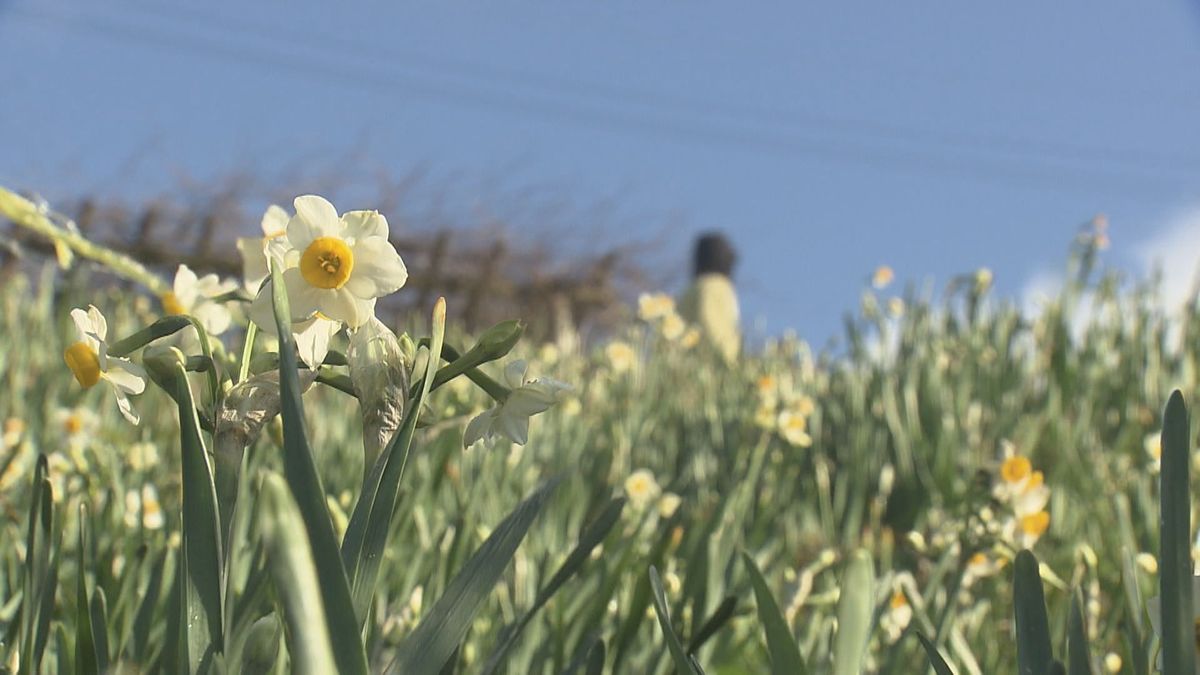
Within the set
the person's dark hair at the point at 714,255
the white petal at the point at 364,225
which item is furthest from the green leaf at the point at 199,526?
the person's dark hair at the point at 714,255

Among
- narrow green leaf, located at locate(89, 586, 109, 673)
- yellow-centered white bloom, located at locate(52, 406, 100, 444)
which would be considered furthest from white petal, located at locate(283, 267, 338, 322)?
yellow-centered white bloom, located at locate(52, 406, 100, 444)

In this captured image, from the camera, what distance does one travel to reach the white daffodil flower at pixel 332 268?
56cm

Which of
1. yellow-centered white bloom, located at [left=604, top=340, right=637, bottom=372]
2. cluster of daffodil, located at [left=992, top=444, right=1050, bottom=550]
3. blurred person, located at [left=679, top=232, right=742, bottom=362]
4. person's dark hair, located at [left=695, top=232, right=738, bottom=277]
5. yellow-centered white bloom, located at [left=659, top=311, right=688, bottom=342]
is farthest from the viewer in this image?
person's dark hair, located at [left=695, top=232, right=738, bottom=277]

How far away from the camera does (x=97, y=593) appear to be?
0.63 metres

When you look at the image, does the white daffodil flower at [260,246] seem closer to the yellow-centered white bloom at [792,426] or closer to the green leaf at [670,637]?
the green leaf at [670,637]

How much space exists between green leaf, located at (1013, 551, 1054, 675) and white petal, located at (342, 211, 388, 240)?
34 cm

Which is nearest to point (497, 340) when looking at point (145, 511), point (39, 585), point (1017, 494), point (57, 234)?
point (39, 585)

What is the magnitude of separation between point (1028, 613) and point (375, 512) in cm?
30

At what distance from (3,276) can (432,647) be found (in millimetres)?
6887

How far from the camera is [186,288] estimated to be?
2.40 ft

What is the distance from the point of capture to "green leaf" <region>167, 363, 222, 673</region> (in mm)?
488

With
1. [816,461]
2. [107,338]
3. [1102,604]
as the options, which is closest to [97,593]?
[107,338]

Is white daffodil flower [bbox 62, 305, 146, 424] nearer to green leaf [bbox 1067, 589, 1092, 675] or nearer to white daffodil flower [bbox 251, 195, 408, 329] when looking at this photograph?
white daffodil flower [bbox 251, 195, 408, 329]

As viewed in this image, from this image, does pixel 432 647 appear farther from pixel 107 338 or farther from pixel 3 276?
pixel 3 276
